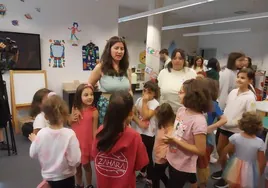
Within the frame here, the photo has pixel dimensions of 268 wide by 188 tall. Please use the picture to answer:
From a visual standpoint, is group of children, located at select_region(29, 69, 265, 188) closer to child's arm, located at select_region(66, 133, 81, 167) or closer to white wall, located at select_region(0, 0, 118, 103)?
child's arm, located at select_region(66, 133, 81, 167)

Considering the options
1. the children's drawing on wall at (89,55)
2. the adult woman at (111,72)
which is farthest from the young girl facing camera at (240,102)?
the children's drawing on wall at (89,55)

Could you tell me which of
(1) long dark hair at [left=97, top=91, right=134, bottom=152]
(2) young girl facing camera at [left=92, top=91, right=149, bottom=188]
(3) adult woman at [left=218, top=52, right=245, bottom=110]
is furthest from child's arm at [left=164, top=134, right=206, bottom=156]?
(3) adult woman at [left=218, top=52, right=245, bottom=110]

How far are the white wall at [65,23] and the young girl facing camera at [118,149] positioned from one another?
3.52 metres

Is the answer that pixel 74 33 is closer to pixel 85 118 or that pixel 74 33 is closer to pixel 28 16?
pixel 28 16

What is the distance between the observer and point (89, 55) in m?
4.91

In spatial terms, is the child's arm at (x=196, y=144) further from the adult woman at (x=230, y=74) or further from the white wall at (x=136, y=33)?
the white wall at (x=136, y=33)

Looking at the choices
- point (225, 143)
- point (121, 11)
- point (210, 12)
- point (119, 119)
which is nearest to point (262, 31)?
point (210, 12)

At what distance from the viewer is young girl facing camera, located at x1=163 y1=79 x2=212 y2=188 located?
4.43ft

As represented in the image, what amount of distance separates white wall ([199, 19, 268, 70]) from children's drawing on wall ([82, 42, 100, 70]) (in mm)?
6522

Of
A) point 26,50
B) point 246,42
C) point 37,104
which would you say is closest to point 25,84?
point 26,50

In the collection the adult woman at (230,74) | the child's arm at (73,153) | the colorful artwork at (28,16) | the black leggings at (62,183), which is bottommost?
the black leggings at (62,183)

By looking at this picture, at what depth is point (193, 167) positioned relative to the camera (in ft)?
4.73

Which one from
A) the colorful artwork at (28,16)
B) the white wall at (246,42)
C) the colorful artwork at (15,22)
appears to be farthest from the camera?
the white wall at (246,42)

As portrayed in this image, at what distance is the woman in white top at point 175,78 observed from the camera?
7.36 feet
